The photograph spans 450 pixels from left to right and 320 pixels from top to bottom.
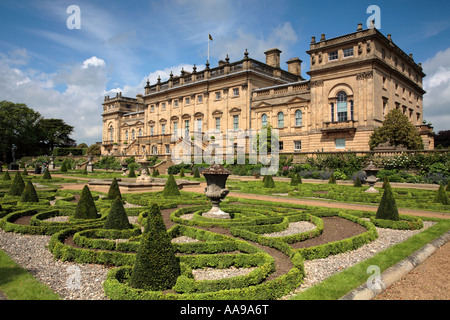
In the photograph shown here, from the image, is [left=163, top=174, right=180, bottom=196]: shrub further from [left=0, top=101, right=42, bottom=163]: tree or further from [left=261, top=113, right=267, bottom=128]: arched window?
[left=0, top=101, right=42, bottom=163]: tree

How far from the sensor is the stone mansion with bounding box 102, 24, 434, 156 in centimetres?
2884

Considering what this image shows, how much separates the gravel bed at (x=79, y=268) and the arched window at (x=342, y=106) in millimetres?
24773

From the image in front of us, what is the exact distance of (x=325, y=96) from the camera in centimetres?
3109

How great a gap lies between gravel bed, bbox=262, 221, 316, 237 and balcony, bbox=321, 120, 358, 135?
21.8m

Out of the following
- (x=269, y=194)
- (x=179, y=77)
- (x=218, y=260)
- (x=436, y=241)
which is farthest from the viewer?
(x=179, y=77)

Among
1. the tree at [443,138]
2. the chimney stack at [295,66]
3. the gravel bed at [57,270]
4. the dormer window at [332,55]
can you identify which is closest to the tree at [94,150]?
the chimney stack at [295,66]

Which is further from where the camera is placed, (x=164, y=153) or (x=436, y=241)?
(x=164, y=153)

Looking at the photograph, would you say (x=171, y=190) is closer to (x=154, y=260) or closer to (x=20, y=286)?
(x=20, y=286)

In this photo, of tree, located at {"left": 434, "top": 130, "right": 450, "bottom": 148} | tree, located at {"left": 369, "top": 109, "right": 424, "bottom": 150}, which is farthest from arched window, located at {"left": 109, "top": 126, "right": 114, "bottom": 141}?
tree, located at {"left": 434, "top": 130, "right": 450, "bottom": 148}
